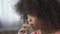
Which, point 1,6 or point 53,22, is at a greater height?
point 1,6

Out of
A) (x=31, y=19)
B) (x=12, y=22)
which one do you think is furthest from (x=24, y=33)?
(x=12, y=22)

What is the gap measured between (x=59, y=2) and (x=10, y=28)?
151cm

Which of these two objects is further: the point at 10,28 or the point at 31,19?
the point at 10,28

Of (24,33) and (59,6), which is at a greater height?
(59,6)

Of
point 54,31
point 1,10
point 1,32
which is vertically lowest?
point 1,32

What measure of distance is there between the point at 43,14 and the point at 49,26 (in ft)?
0.14

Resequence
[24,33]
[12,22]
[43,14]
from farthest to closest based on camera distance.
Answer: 1. [12,22]
2. [24,33]
3. [43,14]

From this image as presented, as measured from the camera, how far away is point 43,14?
1.46ft

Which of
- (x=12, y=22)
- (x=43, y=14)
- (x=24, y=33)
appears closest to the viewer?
(x=43, y=14)

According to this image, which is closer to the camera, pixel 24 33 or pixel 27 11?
pixel 27 11

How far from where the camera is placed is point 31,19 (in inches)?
18.3

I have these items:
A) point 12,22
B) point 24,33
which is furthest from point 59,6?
point 12,22

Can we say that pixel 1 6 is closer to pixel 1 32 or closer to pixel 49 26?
pixel 1 32

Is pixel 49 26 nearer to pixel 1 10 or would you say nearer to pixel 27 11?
pixel 27 11
